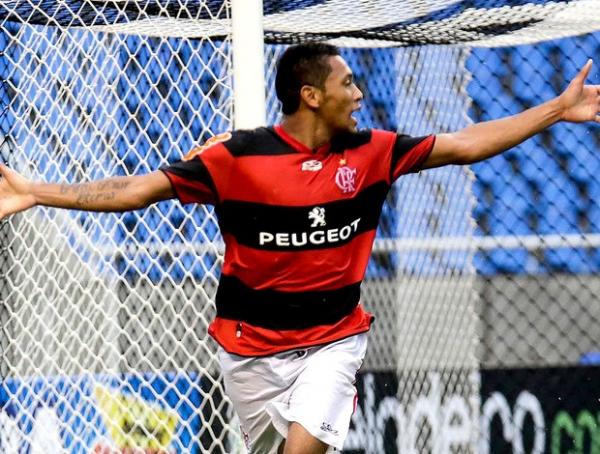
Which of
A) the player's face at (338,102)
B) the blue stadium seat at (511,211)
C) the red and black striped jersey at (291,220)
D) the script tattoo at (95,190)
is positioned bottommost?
the blue stadium seat at (511,211)

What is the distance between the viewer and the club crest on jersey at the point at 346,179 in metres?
4.01

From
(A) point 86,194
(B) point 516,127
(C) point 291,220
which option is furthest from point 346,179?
(A) point 86,194

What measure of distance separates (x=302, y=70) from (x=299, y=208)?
1.48 ft

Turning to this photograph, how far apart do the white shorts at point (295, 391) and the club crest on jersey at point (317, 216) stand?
38cm

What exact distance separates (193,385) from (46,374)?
3.41 feet

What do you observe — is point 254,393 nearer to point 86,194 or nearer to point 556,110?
point 86,194

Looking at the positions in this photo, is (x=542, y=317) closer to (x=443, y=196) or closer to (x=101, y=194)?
(x=443, y=196)

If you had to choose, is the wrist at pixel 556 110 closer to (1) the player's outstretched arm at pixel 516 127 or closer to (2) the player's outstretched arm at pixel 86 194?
(1) the player's outstretched arm at pixel 516 127

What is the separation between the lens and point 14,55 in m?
6.02

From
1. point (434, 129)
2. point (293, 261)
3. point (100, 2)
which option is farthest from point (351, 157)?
point (434, 129)

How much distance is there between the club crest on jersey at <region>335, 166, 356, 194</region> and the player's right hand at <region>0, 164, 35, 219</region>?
89cm

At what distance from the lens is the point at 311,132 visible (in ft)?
13.5

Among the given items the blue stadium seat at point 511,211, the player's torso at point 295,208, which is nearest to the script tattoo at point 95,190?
the player's torso at point 295,208

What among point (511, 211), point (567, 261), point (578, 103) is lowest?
point (567, 261)
